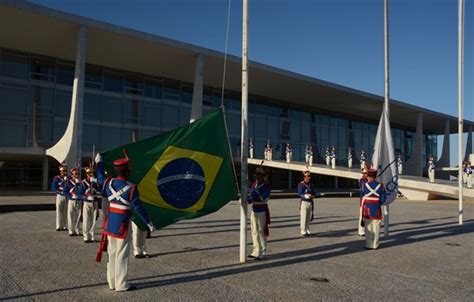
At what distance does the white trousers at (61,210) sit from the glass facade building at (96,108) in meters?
16.3

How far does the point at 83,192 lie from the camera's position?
11117 mm

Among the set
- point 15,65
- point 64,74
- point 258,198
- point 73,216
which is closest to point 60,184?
point 73,216

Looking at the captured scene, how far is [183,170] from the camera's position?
7406 millimetres

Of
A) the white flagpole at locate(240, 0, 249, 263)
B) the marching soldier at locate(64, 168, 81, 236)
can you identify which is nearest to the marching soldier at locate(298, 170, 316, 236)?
the white flagpole at locate(240, 0, 249, 263)

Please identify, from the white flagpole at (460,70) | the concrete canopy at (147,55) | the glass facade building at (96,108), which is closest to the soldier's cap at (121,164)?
the white flagpole at (460,70)

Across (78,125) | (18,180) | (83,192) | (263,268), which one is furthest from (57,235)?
(18,180)

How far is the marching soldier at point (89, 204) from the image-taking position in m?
10.2

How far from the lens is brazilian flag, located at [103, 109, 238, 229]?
7.03 meters

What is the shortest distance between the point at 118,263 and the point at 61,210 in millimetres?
6556

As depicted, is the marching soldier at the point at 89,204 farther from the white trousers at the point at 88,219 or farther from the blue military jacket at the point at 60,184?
the blue military jacket at the point at 60,184

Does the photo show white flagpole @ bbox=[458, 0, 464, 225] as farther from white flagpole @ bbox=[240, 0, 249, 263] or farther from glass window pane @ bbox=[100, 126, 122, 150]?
glass window pane @ bbox=[100, 126, 122, 150]

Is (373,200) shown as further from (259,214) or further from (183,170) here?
(183,170)

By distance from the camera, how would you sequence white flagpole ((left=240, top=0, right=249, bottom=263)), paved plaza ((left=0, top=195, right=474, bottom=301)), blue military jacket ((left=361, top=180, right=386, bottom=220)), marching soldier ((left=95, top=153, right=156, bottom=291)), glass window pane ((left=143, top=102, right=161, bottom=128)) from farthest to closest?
glass window pane ((left=143, top=102, right=161, bottom=128)), blue military jacket ((left=361, top=180, right=386, bottom=220)), white flagpole ((left=240, top=0, right=249, bottom=263)), marching soldier ((left=95, top=153, right=156, bottom=291)), paved plaza ((left=0, top=195, right=474, bottom=301))

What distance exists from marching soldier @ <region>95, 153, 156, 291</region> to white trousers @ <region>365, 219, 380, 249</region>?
17.3 feet
